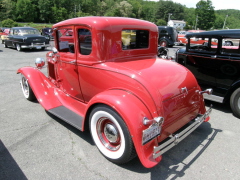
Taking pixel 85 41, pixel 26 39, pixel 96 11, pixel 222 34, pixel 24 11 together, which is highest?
pixel 96 11

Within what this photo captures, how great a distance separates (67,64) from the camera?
11.1 feet

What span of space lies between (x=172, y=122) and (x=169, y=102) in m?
0.30

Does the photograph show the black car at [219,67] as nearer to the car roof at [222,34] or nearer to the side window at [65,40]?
the car roof at [222,34]

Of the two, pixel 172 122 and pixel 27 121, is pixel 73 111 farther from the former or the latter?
pixel 172 122

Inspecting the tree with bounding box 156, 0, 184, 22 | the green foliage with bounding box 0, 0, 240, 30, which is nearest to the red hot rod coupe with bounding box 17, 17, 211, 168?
the green foliage with bounding box 0, 0, 240, 30

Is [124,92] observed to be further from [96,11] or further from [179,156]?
[96,11]

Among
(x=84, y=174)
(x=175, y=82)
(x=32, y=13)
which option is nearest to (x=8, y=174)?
(x=84, y=174)

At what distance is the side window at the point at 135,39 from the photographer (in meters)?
3.14

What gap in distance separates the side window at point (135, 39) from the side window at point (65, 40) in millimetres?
993

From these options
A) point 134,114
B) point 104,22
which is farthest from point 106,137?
point 104,22

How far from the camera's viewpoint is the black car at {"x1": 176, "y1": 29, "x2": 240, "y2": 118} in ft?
13.2

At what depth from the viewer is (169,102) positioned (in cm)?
249

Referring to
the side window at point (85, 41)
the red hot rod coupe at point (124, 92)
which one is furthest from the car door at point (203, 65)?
the side window at point (85, 41)

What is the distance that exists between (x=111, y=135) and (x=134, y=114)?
59cm
